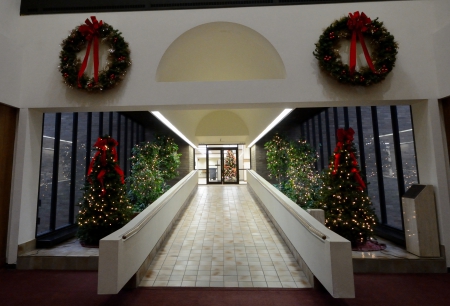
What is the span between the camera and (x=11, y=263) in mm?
3543

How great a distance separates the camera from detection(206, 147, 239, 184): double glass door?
15.5 meters

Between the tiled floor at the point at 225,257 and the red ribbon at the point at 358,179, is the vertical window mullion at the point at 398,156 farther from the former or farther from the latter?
the tiled floor at the point at 225,257

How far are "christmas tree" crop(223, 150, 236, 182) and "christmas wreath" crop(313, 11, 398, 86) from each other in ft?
40.5

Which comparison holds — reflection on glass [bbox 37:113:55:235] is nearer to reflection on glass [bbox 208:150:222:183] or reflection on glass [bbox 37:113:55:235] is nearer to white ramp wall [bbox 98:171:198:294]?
white ramp wall [bbox 98:171:198:294]

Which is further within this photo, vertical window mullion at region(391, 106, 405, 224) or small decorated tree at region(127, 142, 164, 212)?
small decorated tree at region(127, 142, 164, 212)

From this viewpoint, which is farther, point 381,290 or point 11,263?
point 11,263

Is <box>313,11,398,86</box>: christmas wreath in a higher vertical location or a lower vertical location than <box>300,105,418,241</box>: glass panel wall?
→ higher

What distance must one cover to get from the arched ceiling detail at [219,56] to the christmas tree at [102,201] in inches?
68.4

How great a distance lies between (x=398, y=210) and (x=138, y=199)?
633 centimetres

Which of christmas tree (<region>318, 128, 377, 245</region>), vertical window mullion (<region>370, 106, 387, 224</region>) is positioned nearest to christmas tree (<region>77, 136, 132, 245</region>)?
christmas tree (<region>318, 128, 377, 245</region>)

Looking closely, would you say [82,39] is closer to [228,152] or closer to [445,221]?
[445,221]

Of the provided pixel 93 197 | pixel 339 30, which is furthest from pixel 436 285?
pixel 93 197

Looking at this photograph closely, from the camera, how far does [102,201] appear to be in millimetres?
4027

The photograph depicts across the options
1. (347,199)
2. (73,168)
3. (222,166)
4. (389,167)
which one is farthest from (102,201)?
(222,166)
